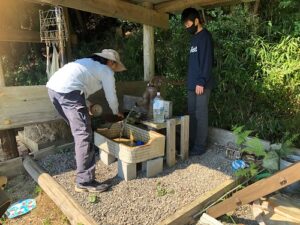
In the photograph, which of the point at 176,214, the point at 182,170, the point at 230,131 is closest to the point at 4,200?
the point at 176,214

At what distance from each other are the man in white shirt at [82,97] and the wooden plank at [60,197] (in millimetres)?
209

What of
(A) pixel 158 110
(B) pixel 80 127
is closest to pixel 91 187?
(B) pixel 80 127

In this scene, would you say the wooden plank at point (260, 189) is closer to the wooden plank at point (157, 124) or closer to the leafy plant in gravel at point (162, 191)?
the leafy plant in gravel at point (162, 191)

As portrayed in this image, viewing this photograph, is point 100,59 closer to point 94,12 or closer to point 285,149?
point 94,12

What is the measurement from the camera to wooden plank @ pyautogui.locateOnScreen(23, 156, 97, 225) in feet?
9.10

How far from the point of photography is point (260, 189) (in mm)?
2498

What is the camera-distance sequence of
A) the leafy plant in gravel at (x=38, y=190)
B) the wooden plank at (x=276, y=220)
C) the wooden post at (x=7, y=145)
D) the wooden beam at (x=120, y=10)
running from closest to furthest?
1. the wooden plank at (x=276, y=220)
2. the leafy plant in gravel at (x=38, y=190)
3. the wooden beam at (x=120, y=10)
4. the wooden post at (x=7, y=145)

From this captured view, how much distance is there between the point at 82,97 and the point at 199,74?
155cm

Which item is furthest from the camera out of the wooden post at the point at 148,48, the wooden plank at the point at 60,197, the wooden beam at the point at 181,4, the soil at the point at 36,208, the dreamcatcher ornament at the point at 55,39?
the wooden post at the point at 148,48

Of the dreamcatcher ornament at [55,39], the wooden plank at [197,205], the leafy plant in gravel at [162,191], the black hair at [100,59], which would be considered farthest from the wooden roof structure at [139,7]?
the wooden plank at [197,205]

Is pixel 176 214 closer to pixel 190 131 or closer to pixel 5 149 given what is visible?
pixel 190 131

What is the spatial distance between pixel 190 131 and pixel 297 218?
5.81ft

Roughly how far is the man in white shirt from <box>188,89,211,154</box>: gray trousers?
1211 mm

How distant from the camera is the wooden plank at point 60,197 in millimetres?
2773
